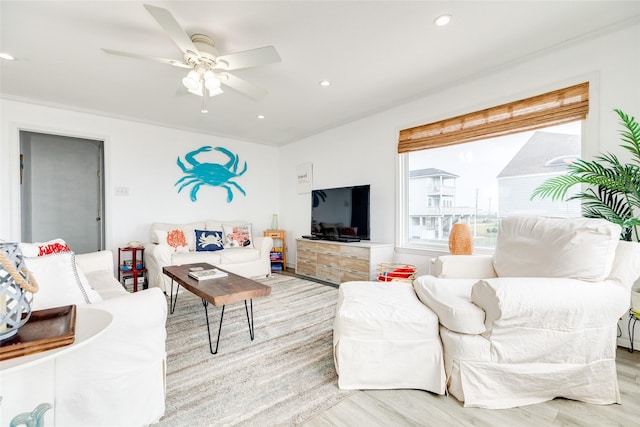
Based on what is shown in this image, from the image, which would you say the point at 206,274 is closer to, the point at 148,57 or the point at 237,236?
the point at 148,57

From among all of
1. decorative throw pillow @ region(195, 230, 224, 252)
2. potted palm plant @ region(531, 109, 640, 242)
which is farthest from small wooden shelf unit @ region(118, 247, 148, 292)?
potted palm plant @ region(531, 109, 640, 242)

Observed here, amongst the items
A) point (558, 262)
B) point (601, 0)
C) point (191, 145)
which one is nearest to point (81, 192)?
point (191, 145)

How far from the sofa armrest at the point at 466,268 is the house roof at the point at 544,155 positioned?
3.46 feet

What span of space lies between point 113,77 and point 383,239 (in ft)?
11.6

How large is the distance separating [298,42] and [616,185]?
2.48m

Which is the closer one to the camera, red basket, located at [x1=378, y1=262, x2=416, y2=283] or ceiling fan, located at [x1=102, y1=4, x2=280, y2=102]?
ceiling fan, located at [x1=102, y1=4, x2=280, y2=102]

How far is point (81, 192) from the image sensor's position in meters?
4.55

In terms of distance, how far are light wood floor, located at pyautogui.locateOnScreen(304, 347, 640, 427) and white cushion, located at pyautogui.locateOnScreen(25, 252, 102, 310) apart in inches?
50.7

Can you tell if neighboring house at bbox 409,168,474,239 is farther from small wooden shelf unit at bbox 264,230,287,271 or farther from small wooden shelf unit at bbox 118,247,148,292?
small wooden shelf unit at bbox 118,247,148,292

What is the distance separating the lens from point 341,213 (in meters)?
3.99

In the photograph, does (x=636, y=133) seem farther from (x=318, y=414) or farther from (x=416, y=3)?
(x=318, y=414)

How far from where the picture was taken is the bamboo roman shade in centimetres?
225

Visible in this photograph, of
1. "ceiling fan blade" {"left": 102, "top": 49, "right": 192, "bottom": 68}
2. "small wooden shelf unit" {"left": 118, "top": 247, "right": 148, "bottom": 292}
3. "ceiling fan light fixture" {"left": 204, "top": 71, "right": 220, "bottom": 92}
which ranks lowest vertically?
"small wooden shelf unit" {"left": 118, "top": 247, "right": 148, "bottom": 292}

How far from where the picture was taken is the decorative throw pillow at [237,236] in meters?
4.28
